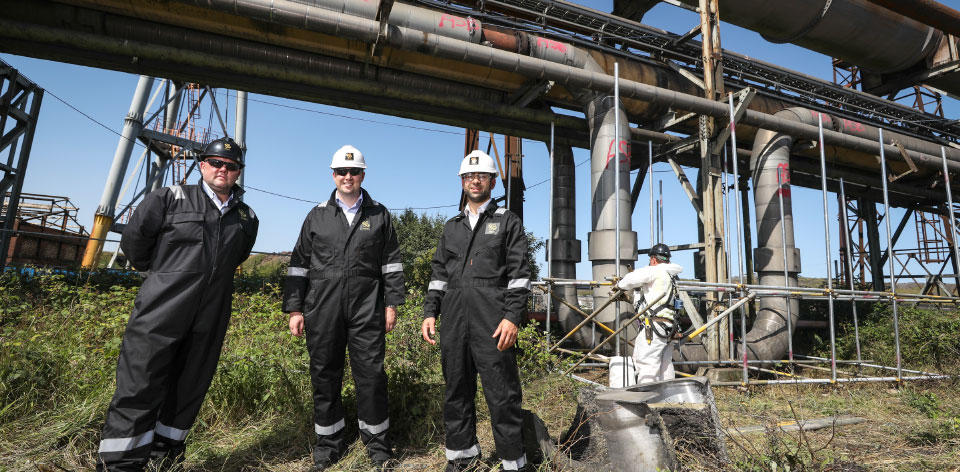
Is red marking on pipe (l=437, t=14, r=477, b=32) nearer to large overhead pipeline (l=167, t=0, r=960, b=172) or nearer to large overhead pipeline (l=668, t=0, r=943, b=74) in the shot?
large overhead pipeline (l=167, t=0, r=960, b=172)

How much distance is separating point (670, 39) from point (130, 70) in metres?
9.24

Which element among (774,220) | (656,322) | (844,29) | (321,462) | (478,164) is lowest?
(321,462)

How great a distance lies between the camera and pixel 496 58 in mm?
6812

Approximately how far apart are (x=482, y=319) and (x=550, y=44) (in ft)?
20.6

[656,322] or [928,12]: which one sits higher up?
[928,12]

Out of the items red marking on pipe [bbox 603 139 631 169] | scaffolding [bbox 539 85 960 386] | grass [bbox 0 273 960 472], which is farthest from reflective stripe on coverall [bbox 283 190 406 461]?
red marking on pipe [bbox 603 139 631 169]

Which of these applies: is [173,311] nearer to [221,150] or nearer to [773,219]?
[221,150]

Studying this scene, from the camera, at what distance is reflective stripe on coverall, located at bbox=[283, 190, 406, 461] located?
117 inches

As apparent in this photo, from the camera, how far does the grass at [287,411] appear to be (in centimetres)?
288

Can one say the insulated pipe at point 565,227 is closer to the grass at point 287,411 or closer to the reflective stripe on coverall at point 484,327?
the grass at point 287,411

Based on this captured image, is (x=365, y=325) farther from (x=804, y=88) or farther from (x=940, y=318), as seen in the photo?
(x=804, y=88)

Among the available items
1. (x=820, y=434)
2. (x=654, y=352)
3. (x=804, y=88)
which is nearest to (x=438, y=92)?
(x=654, y=352)

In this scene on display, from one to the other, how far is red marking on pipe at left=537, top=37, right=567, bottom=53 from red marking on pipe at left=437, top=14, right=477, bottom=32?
120 centimetres

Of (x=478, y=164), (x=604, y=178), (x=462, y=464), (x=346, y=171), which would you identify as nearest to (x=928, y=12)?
(x=604, y=178)
